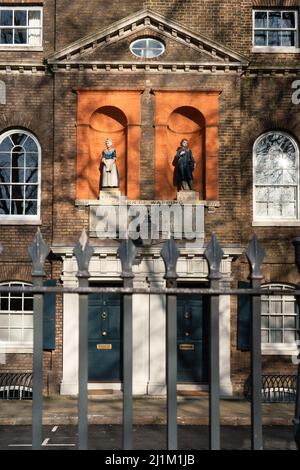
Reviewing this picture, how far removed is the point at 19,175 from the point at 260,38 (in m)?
8.04

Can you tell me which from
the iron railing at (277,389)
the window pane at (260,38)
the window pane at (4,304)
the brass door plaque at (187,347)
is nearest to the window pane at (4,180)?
the window pane at (4,304)

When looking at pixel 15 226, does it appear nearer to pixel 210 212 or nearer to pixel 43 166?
pixel 43 166

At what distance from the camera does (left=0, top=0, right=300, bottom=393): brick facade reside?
691 inches

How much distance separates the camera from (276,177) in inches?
725

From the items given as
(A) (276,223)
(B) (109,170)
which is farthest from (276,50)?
(B) (109,170)

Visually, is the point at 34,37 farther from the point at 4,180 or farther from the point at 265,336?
the point at 265,336

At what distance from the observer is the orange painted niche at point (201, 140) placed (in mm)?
17750

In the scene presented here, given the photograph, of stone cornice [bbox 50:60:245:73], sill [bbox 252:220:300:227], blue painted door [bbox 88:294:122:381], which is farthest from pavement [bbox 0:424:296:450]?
stone cornice [bbox 50:60:245:73]

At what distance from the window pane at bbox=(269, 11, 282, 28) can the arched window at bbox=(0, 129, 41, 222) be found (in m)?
7.68

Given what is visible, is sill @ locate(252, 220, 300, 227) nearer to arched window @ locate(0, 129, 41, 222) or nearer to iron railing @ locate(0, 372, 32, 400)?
arched window @ locate(0, 129, 41, 222)

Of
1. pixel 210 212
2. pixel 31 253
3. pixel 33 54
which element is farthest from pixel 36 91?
pixel 31 253

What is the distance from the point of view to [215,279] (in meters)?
3.66

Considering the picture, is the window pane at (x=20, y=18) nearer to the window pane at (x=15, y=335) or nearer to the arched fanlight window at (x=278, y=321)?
the window pane at (x=15, y=335)

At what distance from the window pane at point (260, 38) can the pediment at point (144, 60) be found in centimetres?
140
